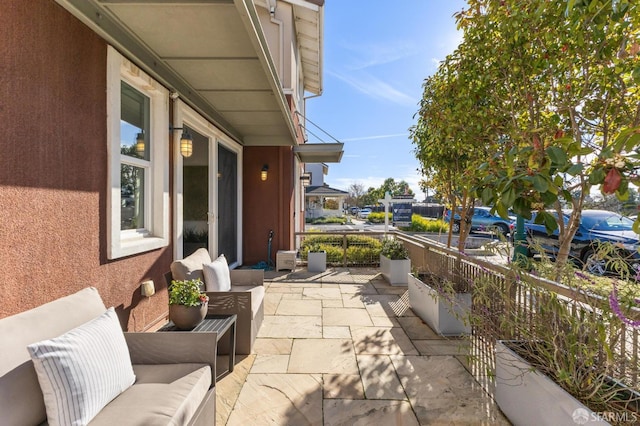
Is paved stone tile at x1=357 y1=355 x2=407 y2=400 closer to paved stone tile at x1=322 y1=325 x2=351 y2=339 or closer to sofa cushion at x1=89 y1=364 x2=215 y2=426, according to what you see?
paved stone tile at x1=322 y1=325 x2=351 y2=339

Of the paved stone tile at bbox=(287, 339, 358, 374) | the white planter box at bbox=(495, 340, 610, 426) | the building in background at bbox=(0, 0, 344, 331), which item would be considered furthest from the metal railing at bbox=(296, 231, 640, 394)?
the building in background at bbox=(0, 0, 344, 331)

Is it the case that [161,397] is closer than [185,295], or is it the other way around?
[161,397]

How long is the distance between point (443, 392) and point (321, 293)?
2690 mm

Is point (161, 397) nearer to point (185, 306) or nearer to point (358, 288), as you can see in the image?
point (185, 306)

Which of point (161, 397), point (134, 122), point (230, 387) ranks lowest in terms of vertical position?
point (230, 387)

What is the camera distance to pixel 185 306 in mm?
2365

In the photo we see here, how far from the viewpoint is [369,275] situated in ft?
19.8

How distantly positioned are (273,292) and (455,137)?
357 centimetres

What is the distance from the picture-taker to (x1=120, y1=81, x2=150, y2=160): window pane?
2762mm

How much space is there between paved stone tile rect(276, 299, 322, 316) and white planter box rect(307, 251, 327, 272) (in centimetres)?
191

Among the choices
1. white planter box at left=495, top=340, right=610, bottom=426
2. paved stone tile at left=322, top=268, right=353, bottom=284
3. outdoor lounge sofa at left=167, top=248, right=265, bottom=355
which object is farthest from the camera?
paved stone tile at left=322, top=268, right=353, bottom=284

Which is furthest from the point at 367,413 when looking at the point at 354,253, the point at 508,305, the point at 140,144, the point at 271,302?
the point at 354,253

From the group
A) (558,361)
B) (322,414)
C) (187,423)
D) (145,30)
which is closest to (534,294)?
(558,361)

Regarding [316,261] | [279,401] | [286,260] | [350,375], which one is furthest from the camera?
[316,261]
